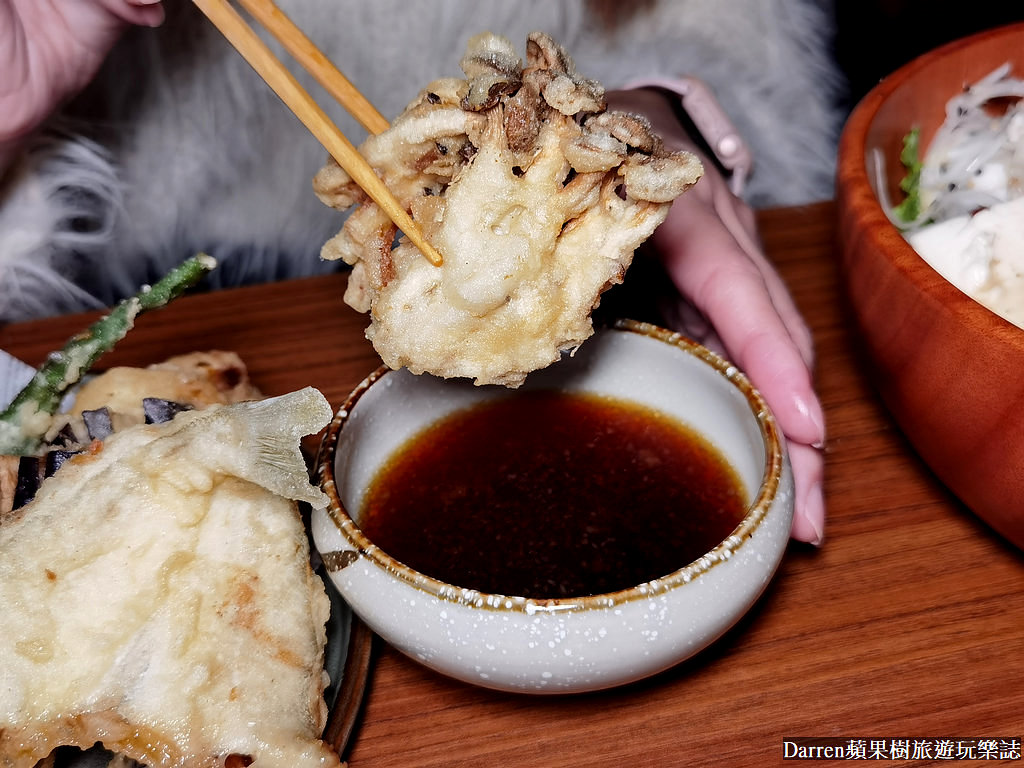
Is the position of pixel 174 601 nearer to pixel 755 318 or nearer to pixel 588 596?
pixel 588 596

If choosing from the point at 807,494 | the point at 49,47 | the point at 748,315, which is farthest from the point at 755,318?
the point at 49,47

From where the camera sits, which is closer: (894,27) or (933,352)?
(933,352)

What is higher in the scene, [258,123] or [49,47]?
[49,47]

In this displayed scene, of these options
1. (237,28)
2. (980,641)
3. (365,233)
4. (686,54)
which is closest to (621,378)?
(365,233)

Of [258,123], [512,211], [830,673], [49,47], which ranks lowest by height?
[830,673]

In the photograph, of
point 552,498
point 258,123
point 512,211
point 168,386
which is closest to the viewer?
point 512,211

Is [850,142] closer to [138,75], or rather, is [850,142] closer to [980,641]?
[980,641]
